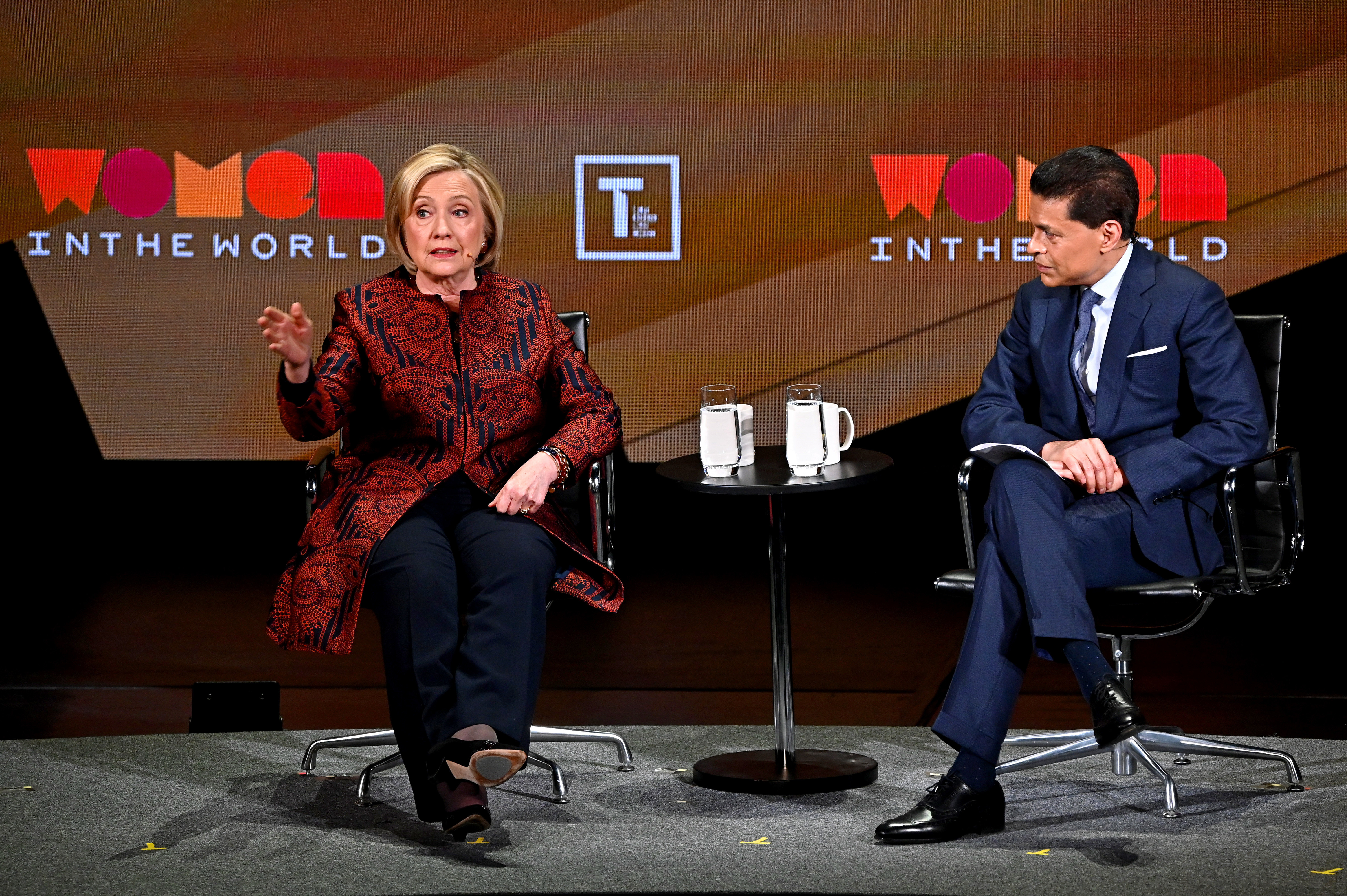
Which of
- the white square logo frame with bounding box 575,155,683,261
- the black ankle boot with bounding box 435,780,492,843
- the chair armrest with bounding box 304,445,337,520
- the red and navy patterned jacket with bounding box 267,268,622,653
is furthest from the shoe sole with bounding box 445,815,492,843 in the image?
the white square logo frame with bounding box 575,155,683,261

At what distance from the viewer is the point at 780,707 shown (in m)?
3.33

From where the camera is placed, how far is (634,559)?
17.4 feet

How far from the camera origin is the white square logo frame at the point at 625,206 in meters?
4.95

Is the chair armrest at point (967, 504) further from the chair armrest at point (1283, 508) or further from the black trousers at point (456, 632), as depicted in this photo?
the black trousers at point (456, 632)

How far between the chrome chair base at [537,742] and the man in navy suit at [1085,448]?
74 cm

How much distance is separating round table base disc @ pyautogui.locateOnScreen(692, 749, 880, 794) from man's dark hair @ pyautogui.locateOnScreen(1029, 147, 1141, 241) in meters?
1.20

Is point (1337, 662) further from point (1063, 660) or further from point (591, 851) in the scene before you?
point (591, 851)

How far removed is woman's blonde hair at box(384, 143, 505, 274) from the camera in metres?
3.23

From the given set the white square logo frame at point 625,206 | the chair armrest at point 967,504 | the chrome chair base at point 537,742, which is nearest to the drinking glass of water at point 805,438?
the chair armrest at point 967,504

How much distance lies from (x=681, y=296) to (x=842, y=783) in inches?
82.5

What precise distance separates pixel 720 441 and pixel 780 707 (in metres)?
0.59

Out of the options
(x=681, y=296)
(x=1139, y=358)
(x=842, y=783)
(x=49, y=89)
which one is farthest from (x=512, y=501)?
(x=49, y=89)

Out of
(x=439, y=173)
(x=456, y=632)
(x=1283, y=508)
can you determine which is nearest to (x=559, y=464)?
(x=456, y=632)

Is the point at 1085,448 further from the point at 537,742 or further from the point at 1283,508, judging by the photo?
the point at 537,742
